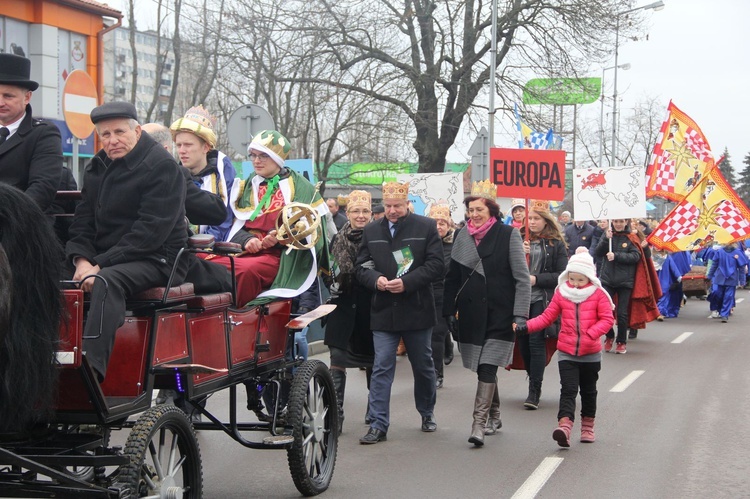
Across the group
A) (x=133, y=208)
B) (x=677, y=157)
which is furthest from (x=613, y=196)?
(x=133, y=208)

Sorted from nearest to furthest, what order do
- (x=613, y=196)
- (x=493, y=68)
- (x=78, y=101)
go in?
(x=78, y=101) → (x=613, y=196) → (x=493, y=68)

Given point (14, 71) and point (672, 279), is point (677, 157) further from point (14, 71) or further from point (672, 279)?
point (14, 71)

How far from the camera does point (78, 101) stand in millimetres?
10312

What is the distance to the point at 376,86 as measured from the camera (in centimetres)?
2906

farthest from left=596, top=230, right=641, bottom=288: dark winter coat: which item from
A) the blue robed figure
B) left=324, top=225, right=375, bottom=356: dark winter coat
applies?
left=324, top=225, right=375, bottom=356: dark winter coat

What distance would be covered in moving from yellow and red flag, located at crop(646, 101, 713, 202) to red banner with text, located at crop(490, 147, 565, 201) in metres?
6.32

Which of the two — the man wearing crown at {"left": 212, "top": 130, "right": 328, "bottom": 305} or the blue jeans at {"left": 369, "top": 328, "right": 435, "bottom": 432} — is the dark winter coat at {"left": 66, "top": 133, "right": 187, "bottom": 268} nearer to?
the man wearing crown at {"left": 212, "top": 130, "right": 328, "bottom": 305}

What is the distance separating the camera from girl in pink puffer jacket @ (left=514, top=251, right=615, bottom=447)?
8148mm

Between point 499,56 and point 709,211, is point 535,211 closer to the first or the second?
point 709,211

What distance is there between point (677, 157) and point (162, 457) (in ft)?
48.5

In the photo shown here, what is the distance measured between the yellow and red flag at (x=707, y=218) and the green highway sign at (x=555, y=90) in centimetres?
1248

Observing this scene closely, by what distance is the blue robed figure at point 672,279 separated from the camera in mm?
20422

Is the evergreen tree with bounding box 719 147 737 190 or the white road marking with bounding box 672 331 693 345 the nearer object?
the white road marking with bounding box 672 331 693 345

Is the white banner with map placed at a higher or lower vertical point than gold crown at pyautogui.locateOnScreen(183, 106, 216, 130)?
lower
